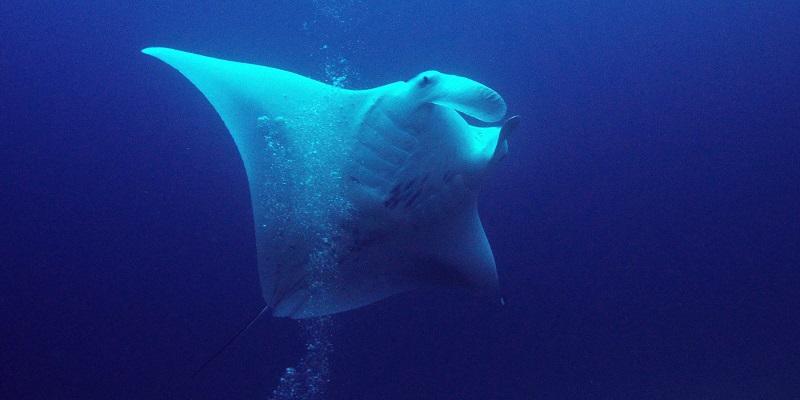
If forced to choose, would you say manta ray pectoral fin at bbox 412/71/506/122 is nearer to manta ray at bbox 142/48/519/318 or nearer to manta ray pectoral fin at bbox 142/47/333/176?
manta ray at bbox 142/48/519/318

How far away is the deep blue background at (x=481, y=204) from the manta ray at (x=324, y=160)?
4.56 feet

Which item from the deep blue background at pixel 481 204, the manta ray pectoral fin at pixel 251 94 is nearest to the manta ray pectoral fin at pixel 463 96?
the manta ray pectoral fin at pixel 251 94

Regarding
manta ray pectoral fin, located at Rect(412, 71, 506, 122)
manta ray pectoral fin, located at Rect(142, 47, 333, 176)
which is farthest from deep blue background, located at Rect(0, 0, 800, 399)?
manta ray pectoral fin, located at Rect(412, 71, 506, 122)

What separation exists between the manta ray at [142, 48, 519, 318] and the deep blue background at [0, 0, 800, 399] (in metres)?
1.39

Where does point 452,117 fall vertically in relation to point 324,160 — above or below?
above

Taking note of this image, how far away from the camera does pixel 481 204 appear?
3385mm

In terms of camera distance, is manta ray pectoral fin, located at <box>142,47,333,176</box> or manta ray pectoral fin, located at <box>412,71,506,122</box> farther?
manta ray pectoral fin, located at <box>142,47,333,176</box>

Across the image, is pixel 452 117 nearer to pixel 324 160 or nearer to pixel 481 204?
pixel 324 160

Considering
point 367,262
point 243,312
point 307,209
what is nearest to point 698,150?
point 367,262

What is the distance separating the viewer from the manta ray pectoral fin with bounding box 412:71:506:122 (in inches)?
64.7

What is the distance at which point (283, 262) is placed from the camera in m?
1.97

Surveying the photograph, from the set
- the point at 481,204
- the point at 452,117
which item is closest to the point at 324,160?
the point at 452,117

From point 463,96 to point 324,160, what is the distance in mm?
648

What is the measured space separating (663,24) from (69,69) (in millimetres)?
4458
